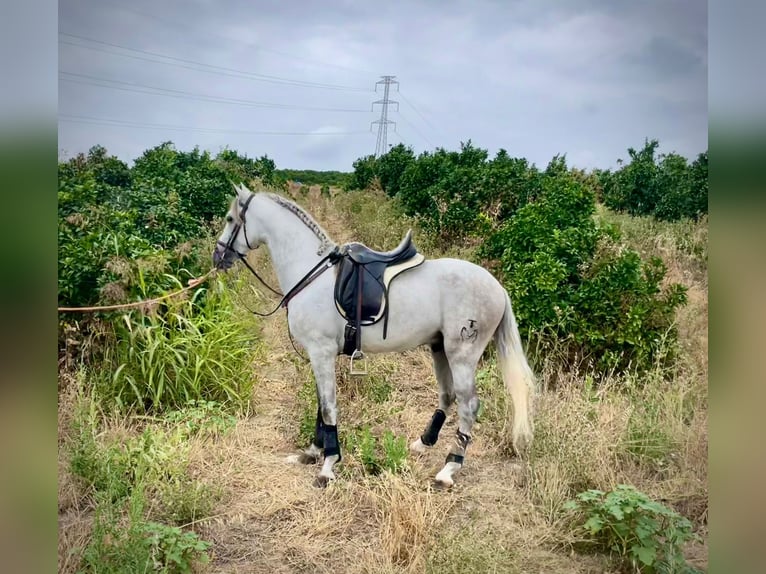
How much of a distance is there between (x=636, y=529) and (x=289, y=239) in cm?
240

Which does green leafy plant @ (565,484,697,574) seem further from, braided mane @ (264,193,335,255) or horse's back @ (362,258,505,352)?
braided mane @ (264,193,335,255)

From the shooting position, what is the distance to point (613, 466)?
3383mm

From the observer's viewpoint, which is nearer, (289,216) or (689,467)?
(689,467)

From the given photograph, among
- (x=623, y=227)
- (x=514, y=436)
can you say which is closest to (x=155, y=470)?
(x=514, y=436)

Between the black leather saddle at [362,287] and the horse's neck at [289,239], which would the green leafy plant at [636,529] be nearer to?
the black leather saddle at [362,287]

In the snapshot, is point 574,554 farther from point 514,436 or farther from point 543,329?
point 543,329

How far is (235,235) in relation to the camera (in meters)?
3.47

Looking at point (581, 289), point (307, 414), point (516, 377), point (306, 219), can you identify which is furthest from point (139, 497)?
point (581, 289)

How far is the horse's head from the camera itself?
3.45 metres

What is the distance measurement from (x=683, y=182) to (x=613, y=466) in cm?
217

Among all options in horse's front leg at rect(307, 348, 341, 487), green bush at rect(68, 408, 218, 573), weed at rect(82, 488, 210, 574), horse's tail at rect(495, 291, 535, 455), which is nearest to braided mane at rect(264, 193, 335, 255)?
horse's front leg at rect(307, 348, 341, 487)

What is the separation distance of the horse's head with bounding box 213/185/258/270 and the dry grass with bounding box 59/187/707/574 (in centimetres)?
117

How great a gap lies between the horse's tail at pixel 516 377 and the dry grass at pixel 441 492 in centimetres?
14

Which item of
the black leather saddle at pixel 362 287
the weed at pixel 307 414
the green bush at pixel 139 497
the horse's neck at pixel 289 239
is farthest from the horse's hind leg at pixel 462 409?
the green bush at pixel 139 497
